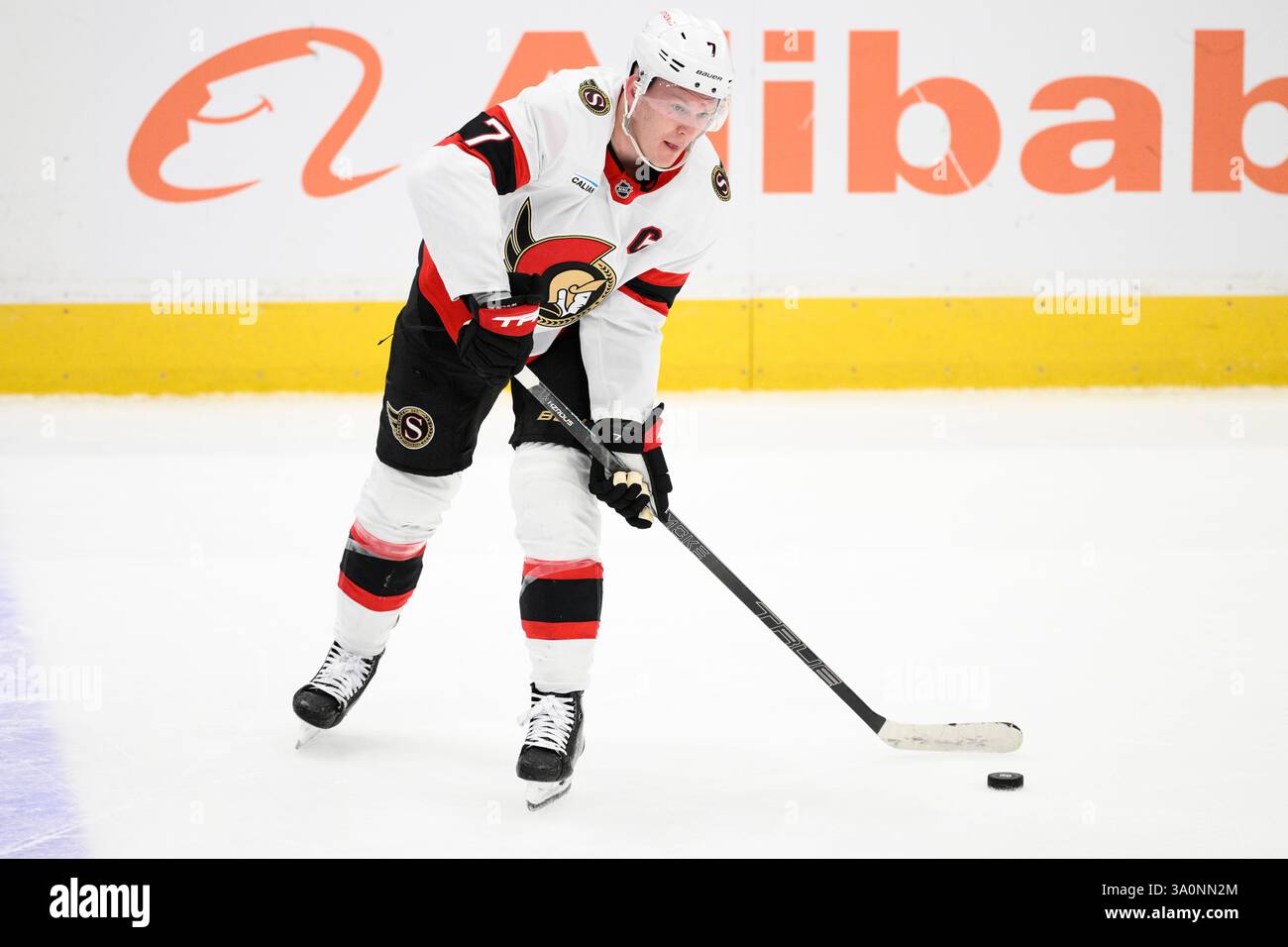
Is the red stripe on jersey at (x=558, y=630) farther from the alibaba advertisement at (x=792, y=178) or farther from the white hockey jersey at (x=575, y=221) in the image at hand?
the alibaba advertisement at (x=792, y=178)

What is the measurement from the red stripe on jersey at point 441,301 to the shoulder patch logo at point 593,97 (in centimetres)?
32

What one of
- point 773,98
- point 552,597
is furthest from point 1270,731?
point 773,98

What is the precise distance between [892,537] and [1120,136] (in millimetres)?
3129

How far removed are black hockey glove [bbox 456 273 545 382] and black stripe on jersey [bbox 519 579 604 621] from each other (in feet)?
1.00

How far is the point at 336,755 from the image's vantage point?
2201 millimetres

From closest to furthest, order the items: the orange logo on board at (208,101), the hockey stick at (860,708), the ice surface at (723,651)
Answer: the ice surface at (723,651)
the hockey stick at (860,708)
the orange logo on board at (208,101)

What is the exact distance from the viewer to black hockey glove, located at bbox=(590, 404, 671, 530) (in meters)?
2.09

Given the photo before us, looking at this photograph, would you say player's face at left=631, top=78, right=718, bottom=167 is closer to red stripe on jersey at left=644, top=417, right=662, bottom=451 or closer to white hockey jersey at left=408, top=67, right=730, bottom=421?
white hockey jersey at left=408, top=67, right=730, bottom=421

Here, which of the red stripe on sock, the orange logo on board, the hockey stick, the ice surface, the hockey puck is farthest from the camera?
the orange logo on board

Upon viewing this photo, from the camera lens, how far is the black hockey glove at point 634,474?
209 cm

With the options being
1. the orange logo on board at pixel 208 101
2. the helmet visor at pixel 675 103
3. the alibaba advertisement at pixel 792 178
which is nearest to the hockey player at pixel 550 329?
the helmet visor at pixel 675 103

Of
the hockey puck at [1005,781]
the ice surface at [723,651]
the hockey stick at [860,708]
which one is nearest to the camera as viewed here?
the ice surface at [723,651]

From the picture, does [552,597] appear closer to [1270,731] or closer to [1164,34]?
[1270,731]

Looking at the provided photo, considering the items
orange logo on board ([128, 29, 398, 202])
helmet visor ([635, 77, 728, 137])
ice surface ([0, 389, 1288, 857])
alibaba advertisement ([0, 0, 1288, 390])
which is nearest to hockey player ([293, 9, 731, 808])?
helmet visor ([635, 77, 728, 137])
